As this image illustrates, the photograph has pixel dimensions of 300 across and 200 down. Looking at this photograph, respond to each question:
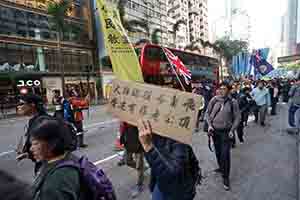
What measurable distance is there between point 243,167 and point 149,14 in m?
40.8

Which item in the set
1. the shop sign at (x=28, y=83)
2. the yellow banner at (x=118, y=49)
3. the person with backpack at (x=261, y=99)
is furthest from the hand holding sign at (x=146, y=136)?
the shop sign at (x=28, y=83)

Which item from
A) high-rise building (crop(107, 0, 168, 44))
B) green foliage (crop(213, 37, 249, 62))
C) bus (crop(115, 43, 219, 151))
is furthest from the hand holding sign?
green foliage (crop(213, 37, 249, 62))

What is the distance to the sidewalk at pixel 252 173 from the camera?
323cm

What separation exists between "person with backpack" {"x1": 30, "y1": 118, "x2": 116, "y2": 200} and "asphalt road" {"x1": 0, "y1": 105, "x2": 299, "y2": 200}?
2143mm

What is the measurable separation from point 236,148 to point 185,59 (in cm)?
818

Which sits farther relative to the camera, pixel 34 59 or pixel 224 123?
pixel 34 59

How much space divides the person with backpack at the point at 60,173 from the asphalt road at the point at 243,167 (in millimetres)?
2143

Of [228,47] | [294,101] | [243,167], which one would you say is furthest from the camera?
[228,47]

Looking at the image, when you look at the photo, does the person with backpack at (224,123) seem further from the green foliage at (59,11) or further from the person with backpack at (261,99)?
the green foliage at (59,11)

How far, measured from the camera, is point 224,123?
3418 mm

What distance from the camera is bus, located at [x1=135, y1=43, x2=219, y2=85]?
9.20m

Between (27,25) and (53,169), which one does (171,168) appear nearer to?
(53,169)

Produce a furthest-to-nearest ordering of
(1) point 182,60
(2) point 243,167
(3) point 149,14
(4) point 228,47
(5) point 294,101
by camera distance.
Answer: (4) point 228,47 < (3) point 149,14 < (1) point 182,60 < (5) point 294,101 < (2) point 243,167

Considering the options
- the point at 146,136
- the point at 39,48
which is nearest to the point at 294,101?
the point at 146,136
